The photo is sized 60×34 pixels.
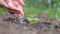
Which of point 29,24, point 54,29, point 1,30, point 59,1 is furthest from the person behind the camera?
point 59,1

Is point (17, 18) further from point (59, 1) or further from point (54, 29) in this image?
point (59, 1)

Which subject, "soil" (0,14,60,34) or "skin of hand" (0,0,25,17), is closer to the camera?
"soil" (0,14,60,34)

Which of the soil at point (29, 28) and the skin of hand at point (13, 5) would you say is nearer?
the soil at point (29, 28)

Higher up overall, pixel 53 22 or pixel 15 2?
pixel 15 2

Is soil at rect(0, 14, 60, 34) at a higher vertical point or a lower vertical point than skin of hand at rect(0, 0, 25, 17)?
lower

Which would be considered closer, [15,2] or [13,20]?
[15,2]

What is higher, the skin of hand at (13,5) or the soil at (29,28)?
the skin of hand at (13,5)

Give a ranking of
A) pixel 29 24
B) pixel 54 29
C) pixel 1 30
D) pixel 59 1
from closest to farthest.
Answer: pixel 1 30 < pixel 54 29 < pixel 29 24 < pixel 59 1

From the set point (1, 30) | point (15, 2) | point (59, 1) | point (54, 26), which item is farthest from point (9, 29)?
point (59, 1)

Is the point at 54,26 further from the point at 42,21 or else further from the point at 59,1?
the point at 59,1

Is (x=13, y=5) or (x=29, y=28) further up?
(x=13, y=5)
